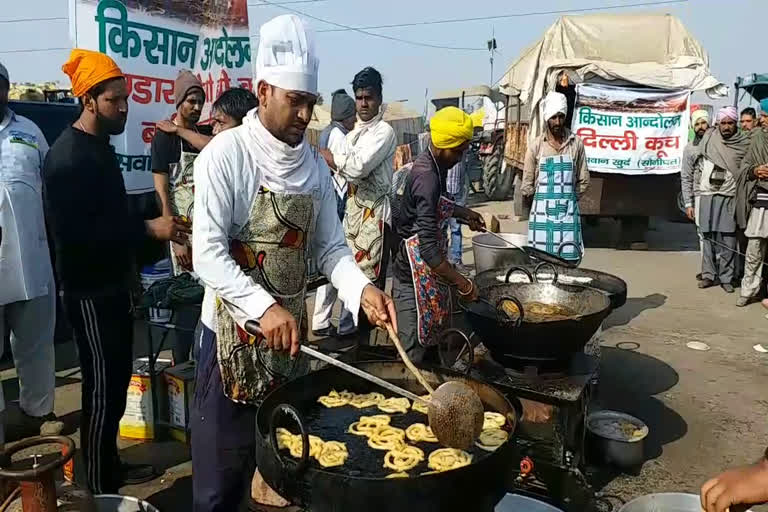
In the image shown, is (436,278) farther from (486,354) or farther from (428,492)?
(428,492)

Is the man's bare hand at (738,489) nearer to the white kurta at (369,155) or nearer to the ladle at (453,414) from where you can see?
the ladle at (453,414)

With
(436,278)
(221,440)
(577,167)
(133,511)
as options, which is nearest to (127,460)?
(133,511)

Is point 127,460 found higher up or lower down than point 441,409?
lower down

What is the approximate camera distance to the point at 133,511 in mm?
2820

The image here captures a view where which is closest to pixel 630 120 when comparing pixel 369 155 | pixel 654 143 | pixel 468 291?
pixel 654 143

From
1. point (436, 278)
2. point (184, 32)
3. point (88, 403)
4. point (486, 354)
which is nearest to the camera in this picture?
point (88, 403)

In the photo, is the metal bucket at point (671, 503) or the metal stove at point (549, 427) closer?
the metal bucket at point (671, 503)

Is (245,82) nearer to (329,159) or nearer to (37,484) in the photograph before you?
(329,159)

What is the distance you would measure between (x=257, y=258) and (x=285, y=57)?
774 millimetres

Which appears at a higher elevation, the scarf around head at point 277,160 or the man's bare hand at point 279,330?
the scarf around head at point 277,160

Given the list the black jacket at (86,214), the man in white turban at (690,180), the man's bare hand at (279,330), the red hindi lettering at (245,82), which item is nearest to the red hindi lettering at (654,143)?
the man in white turban at (690,180)

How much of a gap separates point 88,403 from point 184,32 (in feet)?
10.4

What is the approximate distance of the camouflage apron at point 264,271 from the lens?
250 cm

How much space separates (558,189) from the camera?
5.70m
